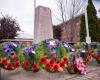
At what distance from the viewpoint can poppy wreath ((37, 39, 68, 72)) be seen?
17.9 feet

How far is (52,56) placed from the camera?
18.4 ft

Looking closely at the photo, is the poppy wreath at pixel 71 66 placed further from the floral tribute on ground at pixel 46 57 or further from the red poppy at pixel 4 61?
the red poppy at pixel 4 61

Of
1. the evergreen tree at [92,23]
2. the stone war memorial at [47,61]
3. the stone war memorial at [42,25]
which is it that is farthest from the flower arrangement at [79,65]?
the evergreen tree at [92,23]

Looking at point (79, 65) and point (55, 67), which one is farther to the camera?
point (79, 65)

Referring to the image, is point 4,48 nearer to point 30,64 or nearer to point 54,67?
point 30,64

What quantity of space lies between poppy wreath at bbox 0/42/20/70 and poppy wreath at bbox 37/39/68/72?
109cm

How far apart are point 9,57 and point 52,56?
1.53 metres

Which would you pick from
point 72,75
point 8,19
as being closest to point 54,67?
point 72,75

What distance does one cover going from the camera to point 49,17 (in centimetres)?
870

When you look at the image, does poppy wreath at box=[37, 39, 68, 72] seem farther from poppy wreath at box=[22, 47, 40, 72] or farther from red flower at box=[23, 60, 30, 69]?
red flower at box=[23, 60, 30, 69]

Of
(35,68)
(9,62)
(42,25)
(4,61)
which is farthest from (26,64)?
(42,25)

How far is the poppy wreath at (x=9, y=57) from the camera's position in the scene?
20.2 ft

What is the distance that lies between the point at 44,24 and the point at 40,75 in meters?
2.68

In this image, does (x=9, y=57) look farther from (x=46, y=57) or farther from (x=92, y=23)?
(x=92, y=23)
